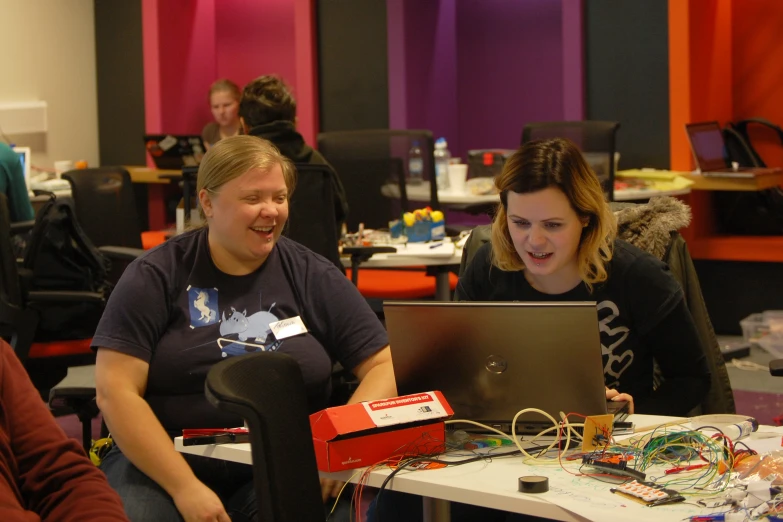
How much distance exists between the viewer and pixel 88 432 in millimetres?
3041

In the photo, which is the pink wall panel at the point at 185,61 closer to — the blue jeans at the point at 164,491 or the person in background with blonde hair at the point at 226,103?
the person in background with blonde hair at the point at 226,103

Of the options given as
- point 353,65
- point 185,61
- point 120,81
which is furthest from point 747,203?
point 120,81

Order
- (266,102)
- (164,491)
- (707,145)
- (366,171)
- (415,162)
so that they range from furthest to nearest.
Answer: (707,145)
(415,162)
(366,171)
(266,102)
(164,491)

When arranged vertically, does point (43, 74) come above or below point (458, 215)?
above

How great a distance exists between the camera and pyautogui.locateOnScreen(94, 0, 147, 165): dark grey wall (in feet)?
27.5

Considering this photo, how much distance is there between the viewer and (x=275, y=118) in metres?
4.38

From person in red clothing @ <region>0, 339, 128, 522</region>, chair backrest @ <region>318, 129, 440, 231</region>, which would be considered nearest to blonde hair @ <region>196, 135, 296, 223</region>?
person in red clothing @ <region>0, 339, 128, 522</region>

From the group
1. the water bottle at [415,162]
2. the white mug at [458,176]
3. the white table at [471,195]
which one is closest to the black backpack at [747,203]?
the white table at [471,195]

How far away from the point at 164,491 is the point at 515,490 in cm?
86

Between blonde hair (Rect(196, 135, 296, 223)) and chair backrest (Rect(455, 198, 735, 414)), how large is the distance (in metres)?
0.91

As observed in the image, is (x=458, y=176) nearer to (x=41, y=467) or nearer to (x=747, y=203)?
(x=747, y=203)

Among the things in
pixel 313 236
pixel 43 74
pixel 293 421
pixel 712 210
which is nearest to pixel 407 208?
pixel 313 236

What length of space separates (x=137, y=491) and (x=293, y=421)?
74cm

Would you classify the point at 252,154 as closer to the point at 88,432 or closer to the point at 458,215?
the point at 88,432
